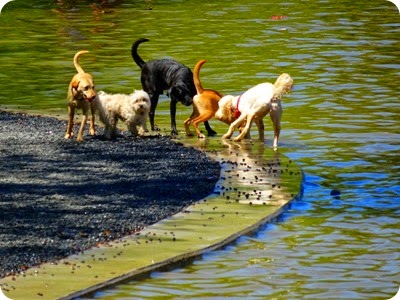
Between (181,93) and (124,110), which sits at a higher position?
(181,93)

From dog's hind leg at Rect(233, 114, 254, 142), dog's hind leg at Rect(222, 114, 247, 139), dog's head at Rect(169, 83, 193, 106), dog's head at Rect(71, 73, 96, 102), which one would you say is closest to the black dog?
dog's head at Rect(169, 83, 193, 106)

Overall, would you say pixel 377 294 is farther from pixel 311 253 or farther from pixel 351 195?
pixel 351 195

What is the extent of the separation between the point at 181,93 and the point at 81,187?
3834mm

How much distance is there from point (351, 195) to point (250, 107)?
285cm

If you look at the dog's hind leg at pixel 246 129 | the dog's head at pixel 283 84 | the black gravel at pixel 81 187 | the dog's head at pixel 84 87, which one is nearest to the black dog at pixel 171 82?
the black gravel at pixel 81 187

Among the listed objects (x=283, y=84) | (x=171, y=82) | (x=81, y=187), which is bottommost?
(x=81, y=187)

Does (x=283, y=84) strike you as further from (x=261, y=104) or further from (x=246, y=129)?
(x=246, y=129)

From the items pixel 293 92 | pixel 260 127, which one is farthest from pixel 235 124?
pixel 293 92

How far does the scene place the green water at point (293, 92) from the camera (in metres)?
12.1

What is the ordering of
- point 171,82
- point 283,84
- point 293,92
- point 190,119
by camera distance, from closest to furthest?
point 283,84 < point 190,119 < point 171,82 < point 293,92

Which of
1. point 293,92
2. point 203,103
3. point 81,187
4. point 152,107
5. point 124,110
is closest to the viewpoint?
point 81,187

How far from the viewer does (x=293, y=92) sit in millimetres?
22859

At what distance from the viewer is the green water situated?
39.6 feet

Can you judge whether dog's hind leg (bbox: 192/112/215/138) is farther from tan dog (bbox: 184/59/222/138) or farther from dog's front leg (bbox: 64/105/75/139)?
dog's front leg (bbox: 64/105/75/139)
